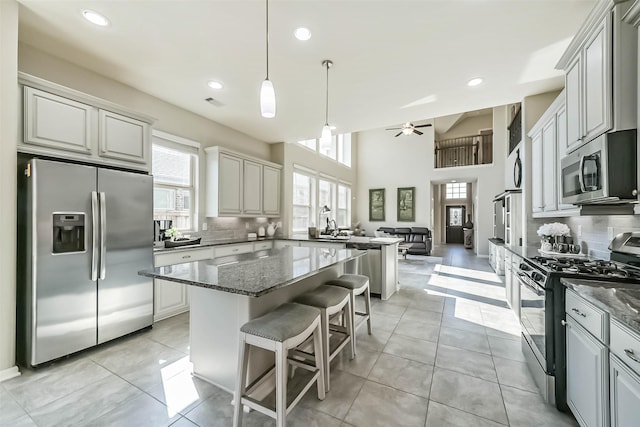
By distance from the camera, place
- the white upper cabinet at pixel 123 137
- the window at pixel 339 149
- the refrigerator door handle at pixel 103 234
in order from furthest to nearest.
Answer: the window at pixel 339 149, the white upper cabinet at pixel 123 137, the refrigerator door handle at pixel 103 234

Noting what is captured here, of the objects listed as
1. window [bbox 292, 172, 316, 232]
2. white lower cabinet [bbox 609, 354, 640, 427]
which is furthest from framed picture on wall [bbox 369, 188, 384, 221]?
white lower cabinet [bbox 609, 354, 640, 427]

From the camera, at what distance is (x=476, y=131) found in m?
Result: 10.1

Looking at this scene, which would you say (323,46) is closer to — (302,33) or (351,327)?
(302,33)

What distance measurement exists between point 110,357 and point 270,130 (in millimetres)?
3915

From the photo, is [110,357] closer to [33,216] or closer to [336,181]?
[33,216]

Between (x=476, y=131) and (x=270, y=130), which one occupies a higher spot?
(x=476, y=131)

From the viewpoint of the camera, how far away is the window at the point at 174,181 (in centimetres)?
360

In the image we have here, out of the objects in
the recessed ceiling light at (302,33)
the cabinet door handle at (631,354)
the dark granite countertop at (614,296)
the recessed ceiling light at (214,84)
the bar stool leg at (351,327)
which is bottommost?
the bar stool leg at (351,327)

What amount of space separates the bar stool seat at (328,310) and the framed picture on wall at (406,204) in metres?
7.72

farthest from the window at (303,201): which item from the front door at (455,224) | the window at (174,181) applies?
the front door at (455,224)

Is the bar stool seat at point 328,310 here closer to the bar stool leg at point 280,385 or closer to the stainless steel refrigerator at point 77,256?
the bar stool leg at point 280,385

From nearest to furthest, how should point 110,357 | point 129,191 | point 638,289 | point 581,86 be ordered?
point 638,289
point 581,86
point 110,357
point 129,191

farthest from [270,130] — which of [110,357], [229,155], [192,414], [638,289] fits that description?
[638,289]

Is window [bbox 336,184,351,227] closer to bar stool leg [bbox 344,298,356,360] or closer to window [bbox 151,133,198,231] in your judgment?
window [bbox 151,133,198,231]
